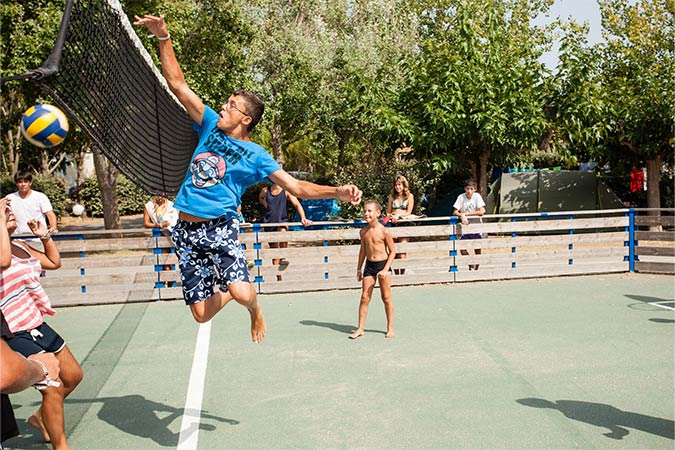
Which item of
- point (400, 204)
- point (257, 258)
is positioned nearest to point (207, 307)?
point (257, 258)

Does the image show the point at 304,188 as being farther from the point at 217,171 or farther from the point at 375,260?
the point at 375,260

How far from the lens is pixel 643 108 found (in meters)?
17.6

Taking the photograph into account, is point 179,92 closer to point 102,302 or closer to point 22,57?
point 102,302

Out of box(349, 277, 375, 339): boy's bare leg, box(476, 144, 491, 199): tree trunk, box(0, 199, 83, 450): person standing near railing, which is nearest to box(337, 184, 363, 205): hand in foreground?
box(0, 199, 83, 450): person standing near railing

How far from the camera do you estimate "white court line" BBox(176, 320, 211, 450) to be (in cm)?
492

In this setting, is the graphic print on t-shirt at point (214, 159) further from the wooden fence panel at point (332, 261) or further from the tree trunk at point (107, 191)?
the tree trunk at point (107, 191)

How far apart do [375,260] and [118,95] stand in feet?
12.2

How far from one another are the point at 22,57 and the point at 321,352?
1116cm

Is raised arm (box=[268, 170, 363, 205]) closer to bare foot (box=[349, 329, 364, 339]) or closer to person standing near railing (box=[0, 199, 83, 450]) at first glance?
person standing near railing (box=[0, 199, 83, 450])

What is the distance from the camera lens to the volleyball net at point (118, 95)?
4.93 meters

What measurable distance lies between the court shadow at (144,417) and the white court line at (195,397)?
40mm

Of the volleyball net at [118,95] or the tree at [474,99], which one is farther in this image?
the tree at [474,99]

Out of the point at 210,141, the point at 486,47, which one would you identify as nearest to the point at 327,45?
the point at 486,47

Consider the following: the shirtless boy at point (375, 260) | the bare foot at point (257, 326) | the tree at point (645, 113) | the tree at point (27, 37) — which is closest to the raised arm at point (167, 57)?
the bare foot at point (257, 326)
